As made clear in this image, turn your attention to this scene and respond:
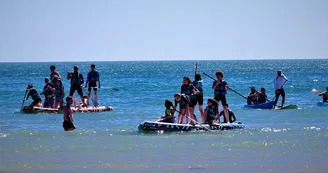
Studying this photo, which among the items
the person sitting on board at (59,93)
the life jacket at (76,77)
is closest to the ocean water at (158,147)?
the person sitting on board at (59,93)

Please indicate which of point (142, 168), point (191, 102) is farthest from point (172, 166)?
point (191, 102)

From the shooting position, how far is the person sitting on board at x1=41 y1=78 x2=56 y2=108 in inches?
930

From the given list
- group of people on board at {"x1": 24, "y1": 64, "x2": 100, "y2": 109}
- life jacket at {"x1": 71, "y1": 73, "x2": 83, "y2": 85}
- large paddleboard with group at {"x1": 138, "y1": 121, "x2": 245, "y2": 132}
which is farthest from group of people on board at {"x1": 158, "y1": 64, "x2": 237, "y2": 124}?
life jacket at {"x1": 71, "y1": 73, "x2": 83, "y2": 85}

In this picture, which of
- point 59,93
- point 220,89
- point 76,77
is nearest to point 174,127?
point 220,89

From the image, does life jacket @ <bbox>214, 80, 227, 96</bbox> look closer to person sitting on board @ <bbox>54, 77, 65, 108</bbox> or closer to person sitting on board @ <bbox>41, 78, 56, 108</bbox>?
person sitting on board @ <bbox>54, 77, 65, 108</bbox>

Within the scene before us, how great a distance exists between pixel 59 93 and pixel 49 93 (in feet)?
2.37

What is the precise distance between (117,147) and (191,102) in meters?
3.38

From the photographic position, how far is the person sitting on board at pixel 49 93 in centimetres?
2362

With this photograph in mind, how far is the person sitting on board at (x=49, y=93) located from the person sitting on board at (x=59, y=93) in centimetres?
20

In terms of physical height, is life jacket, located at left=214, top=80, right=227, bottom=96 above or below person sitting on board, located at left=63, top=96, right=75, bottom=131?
above

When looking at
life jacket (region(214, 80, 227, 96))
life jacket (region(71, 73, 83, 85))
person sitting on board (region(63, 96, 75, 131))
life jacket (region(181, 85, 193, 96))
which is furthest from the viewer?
life jacket (region(71, 73, 83, 85))

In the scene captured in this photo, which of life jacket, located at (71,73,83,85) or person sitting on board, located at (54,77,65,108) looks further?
life jacket, located at (71,73,83,85)

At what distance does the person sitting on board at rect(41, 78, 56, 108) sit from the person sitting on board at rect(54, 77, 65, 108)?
20 centimetres

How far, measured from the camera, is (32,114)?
80.1ft
